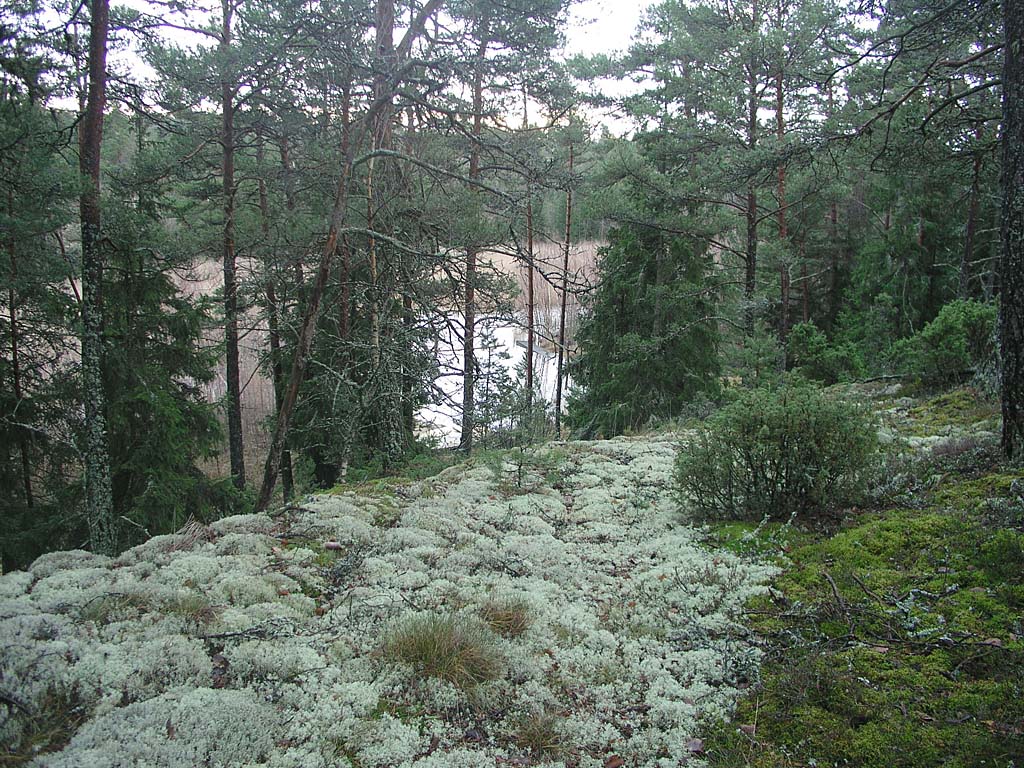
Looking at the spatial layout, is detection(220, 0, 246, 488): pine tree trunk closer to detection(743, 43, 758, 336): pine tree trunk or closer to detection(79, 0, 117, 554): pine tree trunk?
detection(79, 0, 117, 554): pine tree trunk

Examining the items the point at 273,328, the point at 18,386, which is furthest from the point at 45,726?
the point at 273,328

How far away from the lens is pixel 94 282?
6254 millimetres

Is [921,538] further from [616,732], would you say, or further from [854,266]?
[854,266]

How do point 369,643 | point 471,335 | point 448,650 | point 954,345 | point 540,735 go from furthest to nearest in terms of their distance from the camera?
point 954,345
point 471,335
point 369,643
point 448,650
point 540,735

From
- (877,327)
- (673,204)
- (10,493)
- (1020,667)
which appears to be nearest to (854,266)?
(877,327)

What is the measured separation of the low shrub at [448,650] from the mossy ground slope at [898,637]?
117 cm

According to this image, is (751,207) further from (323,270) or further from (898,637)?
(898,637)

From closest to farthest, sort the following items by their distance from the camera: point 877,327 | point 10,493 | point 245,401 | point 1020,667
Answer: point 1020,667 → point 10,493 → point 877,327 → point 245,401

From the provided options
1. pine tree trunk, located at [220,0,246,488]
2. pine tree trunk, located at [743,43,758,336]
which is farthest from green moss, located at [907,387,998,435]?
pine tree trunk, located at [220,0,246,488]

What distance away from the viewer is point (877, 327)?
20.5 metres

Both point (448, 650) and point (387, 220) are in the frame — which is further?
point (387, 220)

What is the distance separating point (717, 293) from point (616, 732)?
1401 centimetres

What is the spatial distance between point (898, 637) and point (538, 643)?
1877mm

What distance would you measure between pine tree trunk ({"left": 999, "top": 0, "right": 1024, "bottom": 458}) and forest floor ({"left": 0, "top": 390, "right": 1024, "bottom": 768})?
2.06 ft
